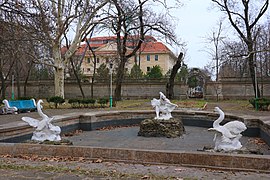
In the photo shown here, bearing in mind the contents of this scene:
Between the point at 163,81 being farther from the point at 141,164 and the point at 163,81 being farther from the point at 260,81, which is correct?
the point at 141,164

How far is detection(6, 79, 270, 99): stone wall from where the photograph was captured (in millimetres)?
33812

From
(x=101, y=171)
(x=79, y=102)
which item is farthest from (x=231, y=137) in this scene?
(x=79, y=102)

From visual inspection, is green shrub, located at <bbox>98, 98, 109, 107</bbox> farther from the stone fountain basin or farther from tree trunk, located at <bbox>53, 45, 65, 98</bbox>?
the stone fountain basin

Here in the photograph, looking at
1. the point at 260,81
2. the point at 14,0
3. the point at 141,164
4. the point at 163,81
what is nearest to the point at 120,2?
the point at 163,81

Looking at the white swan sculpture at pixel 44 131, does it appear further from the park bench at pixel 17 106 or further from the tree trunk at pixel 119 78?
the tree trunk at pixel 119 78

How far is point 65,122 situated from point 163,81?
2581 centimetres

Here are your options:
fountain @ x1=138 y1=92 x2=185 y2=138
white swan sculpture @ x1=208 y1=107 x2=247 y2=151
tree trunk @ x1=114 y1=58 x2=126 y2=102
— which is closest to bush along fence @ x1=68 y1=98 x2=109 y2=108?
tree trunk @ x1=114 y1=58 x2=126 y2=102

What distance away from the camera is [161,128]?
33.5 ft

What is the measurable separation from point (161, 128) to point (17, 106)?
12.6 meters

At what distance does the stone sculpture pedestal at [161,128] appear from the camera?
10.1m

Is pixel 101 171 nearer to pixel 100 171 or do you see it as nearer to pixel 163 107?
pixel 100 171

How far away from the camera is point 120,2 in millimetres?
25359

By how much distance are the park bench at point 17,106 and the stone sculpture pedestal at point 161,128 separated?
11.2 m

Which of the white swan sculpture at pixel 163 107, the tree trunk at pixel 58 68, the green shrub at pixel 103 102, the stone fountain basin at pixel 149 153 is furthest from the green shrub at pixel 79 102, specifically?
the white swan sculpture at pixel 163 107
